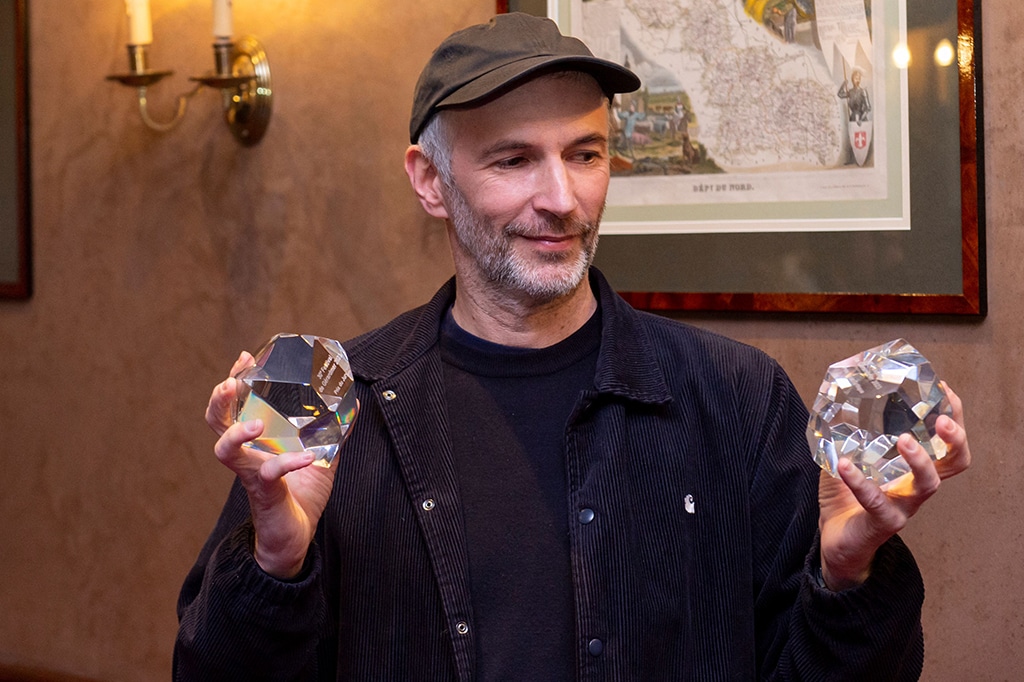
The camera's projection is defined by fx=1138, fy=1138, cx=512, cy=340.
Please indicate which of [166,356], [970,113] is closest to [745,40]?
[970,113]

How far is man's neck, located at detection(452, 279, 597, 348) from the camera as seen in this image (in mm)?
1461

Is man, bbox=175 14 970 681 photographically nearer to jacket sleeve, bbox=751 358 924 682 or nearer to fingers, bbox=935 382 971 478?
jacket sleeve, bbox=751 358 924 682

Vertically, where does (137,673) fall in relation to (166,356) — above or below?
below

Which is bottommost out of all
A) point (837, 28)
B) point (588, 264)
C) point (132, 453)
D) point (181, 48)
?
point (132, 453)

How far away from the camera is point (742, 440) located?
1.42 m

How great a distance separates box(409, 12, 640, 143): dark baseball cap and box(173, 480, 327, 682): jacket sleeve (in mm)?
580

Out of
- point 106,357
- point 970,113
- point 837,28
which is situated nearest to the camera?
point 970,113

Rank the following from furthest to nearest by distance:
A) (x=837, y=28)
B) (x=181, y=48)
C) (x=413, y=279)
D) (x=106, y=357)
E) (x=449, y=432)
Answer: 1. (x=106, y=357)
2. (x=181, y=48)
3. (x=413, y=279)
4. (x=837, y=28)
5. (x=449, y=432)

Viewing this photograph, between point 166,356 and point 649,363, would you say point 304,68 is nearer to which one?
point 166,356

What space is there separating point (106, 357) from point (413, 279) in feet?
3.03

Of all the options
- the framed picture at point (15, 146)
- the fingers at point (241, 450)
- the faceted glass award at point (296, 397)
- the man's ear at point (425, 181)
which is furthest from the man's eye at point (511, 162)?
the framed picture at point (15, 146)

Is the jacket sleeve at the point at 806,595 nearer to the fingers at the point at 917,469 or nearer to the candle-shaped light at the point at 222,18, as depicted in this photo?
the fingers at the point at 917,469

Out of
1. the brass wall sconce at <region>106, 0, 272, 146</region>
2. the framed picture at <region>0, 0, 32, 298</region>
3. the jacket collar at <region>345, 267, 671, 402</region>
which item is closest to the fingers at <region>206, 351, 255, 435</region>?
the jacket collar at <region>345, 267, 671, 402</region>

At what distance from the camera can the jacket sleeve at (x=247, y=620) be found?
1218mm
